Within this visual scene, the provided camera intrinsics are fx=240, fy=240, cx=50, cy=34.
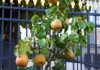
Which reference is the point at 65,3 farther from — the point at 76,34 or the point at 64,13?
the point at 76,34

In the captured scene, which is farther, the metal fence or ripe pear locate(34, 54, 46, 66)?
the metal fence

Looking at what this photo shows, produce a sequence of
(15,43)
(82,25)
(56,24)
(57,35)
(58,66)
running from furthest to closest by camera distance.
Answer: (15,43) < (58,66) < (57,35) < (56,24) < (82,25)

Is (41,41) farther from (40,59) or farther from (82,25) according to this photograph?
(82,25)

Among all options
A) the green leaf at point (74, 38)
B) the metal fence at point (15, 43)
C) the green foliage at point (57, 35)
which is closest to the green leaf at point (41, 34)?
the green foliage at point (57, 35)

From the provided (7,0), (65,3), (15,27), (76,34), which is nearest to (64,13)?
(65,3)

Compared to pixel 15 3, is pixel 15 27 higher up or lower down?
lower down

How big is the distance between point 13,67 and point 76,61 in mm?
986

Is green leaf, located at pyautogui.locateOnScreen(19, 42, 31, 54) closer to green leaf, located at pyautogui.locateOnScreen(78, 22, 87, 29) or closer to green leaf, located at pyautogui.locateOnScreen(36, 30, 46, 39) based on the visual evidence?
green leaf, located at pyautogui.locateOnScreen(36, 30, 46, 39)

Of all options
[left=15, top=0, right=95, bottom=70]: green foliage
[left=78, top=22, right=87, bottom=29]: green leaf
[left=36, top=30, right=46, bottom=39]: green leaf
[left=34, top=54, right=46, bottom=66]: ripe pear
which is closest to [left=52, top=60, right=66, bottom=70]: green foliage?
[left=15, top=0, right=95, bottom=70]: green foliage

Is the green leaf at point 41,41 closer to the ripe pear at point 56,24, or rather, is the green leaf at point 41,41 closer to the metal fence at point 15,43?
the ripe pear at point 56,24

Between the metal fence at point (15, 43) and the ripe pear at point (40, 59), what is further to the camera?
the metal fence at point (15, 43)

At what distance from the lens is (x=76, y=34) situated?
2393 millimetres

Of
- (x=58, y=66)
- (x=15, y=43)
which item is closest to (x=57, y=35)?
(x=58, y=66)

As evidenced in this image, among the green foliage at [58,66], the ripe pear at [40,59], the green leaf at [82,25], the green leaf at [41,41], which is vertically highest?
the green leaf at [82,25]
